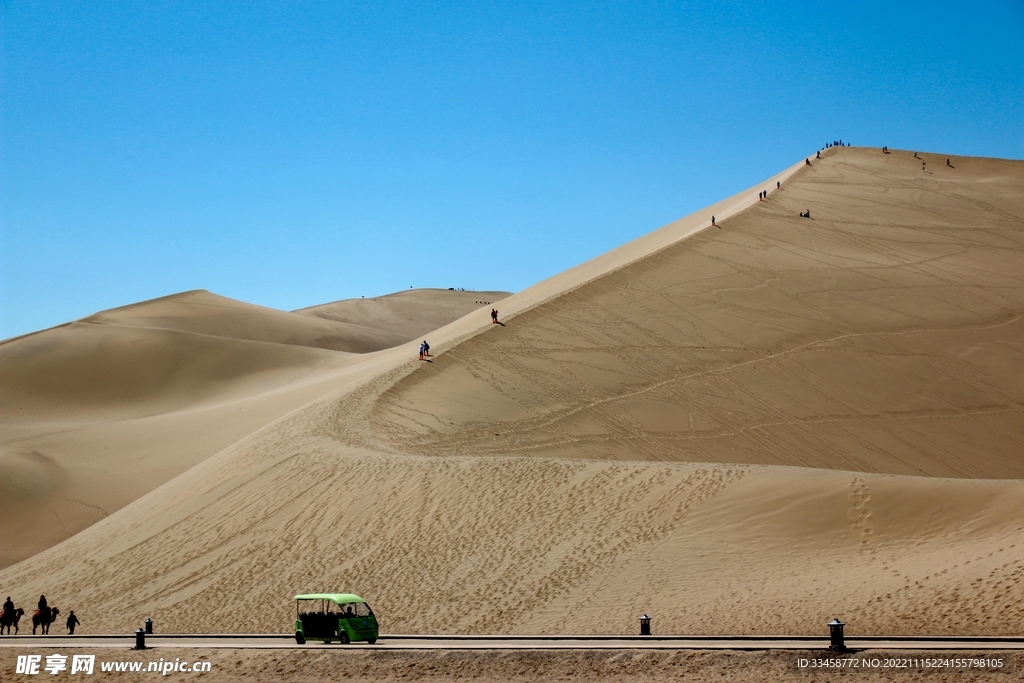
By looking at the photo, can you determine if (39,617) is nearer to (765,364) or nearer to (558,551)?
(558,551)

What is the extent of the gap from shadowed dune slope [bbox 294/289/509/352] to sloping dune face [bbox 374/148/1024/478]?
66.7 m

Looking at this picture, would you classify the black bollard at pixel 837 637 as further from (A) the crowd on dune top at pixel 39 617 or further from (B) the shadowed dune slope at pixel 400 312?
(B) the shadowed dune slope at pixel 400 312

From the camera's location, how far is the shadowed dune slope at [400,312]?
123 m

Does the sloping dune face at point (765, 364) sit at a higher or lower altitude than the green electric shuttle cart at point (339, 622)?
higher

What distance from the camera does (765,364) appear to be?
3362 cm

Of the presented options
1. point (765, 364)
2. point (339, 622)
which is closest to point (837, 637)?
point (339, 622)

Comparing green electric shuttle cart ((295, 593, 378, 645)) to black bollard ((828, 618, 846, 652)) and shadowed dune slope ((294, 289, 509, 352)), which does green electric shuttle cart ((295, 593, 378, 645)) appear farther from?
shadowed dune slope ((294, 289, 509, 352))

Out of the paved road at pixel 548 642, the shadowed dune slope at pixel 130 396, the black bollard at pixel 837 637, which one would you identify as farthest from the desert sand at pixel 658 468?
the black bollard at pixel 837 637

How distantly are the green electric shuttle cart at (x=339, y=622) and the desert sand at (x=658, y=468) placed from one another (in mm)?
2566

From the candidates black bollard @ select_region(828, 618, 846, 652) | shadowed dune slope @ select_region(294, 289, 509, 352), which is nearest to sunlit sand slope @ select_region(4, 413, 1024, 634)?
black bollard @ select_region(828, 618, 846, 652)

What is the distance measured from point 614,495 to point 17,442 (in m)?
38.4

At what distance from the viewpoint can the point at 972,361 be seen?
115 feet

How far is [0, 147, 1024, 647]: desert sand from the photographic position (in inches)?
699

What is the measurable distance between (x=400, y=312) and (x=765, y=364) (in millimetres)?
110191
